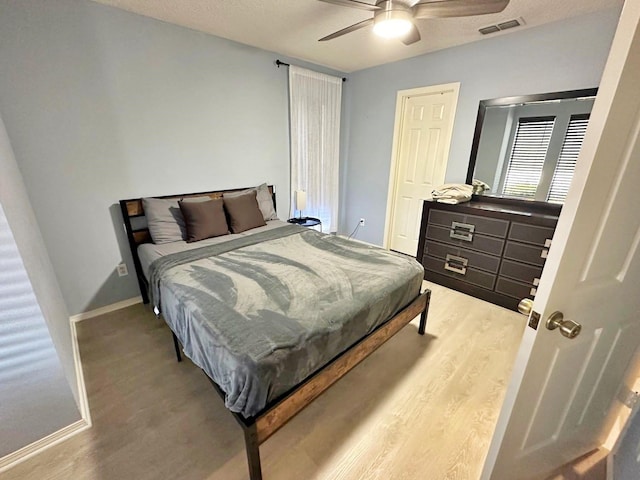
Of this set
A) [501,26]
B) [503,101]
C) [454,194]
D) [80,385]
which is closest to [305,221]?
[454,194]

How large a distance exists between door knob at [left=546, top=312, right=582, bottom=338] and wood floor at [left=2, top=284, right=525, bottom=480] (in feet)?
3.11

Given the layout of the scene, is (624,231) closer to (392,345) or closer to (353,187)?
(392,345)

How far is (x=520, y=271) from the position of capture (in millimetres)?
2434

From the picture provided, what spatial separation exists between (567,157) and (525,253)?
0.99m

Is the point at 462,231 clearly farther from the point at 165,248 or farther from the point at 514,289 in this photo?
the point at 165,248

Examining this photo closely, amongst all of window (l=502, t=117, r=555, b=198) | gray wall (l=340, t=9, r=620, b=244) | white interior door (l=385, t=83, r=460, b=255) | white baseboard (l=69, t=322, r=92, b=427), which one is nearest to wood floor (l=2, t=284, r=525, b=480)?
white baseboard (l=69, t=322, r=92, b=427)

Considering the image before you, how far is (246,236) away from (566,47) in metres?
3.30

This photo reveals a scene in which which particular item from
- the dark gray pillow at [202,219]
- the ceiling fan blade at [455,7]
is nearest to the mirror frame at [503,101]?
the ceiling fan blade at [455,7]

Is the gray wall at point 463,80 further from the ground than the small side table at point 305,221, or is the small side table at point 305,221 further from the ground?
the gray wall at point 463,80

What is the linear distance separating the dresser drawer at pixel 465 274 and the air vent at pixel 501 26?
2.24m

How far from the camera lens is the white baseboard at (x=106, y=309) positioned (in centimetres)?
233

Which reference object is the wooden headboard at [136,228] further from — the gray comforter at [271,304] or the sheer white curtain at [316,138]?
the sheer white curtain at [316,138]

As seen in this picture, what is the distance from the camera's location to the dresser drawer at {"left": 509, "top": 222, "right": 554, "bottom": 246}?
2.24 meters

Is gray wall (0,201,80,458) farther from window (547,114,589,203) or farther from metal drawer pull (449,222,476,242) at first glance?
window (547,114,589,203)
